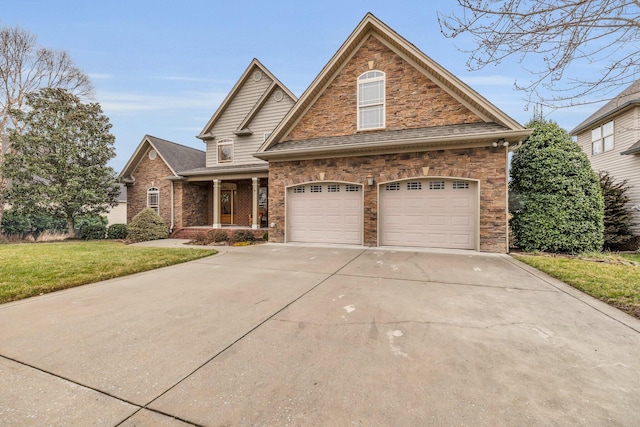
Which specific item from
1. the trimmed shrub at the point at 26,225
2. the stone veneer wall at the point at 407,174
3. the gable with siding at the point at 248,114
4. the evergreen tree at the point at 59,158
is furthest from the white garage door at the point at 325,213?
the trimmed shrub at the point at 26,225

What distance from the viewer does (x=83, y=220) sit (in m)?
17.8

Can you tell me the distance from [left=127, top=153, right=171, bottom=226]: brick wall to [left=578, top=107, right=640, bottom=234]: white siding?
903 inches

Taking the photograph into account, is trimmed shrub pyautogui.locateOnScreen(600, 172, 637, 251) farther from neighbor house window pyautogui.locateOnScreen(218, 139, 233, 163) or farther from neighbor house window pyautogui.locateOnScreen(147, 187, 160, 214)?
neighbor house window pyautogui.locateOnScreen(147, 187, 160, 214)

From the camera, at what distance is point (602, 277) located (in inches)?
212

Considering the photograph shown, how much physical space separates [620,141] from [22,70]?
1312 inches

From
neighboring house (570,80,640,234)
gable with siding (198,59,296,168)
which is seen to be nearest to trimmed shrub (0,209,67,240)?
gable with siding (198,59,296,168)

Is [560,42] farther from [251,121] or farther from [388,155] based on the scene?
[251,121]

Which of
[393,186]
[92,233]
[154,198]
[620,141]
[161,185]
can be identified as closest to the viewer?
[393,186]

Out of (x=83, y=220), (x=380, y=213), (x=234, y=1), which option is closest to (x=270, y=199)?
(x=380, y=213)

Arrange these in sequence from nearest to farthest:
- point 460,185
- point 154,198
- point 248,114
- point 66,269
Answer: point 66,269 < point 460,185 < point 248,114 < point 154,198

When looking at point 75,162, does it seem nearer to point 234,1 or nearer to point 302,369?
point 234,1

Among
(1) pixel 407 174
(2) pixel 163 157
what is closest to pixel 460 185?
(1) pixel 407 174

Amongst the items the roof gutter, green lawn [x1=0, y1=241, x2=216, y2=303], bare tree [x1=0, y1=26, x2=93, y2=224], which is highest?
bare tree [x1=0, y1=26, x2=93, y2=224]

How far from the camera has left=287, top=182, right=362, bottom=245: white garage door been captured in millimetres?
10312
